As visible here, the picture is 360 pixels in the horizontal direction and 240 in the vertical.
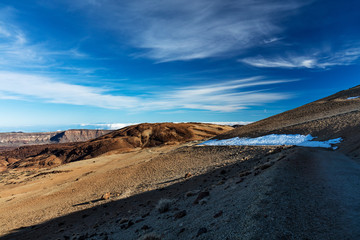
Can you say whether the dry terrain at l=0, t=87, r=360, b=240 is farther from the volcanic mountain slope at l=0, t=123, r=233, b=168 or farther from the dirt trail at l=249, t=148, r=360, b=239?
the volcanic mountain slope at l=0, t=123, r=233, b=168

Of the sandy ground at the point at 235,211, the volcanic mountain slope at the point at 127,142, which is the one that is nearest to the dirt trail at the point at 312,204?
the sandy ground at the point at 235,211

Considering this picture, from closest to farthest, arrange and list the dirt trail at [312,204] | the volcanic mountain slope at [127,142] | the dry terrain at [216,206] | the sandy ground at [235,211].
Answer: the dirt trail at [312,204], the sandy ground at [235,211], the dry terrain at [216,206], the volcanic mountain slope at [127,142]

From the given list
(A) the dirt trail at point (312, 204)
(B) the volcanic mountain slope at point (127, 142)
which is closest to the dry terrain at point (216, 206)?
(A) the dirt trail at point (312, 204)

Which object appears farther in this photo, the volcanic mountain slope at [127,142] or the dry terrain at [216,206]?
the volcanic mountain slope at [127,142]

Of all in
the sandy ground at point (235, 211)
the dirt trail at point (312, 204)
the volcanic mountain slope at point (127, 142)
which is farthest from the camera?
the volcanic mountain slope at point (127, 142)

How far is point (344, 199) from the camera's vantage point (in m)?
5.79

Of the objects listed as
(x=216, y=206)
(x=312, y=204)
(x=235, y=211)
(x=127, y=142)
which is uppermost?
(x=312, y=204)

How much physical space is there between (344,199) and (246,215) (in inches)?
128

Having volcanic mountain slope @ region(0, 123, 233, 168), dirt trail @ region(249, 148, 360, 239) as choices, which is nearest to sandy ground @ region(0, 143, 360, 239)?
dirt trail @ region(249, 148, 360, 239)

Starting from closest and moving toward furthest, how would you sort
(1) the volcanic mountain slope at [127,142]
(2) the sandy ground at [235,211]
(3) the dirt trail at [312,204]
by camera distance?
(3) the dirt trail at [312,204] < (2) the sandy ground at [235,211] < (1) the volcanic mountain slope at [127,142]

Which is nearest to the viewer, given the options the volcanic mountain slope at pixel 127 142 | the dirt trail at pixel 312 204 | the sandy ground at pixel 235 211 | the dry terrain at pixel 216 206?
the dirt trail at pixel 312 204

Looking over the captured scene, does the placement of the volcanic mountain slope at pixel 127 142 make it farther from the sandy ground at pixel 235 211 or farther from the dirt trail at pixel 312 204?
the dirt trail at pixel 312 204

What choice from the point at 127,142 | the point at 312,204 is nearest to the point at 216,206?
the point at 312,204

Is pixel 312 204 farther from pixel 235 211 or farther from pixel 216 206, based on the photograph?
pixel 216 206
